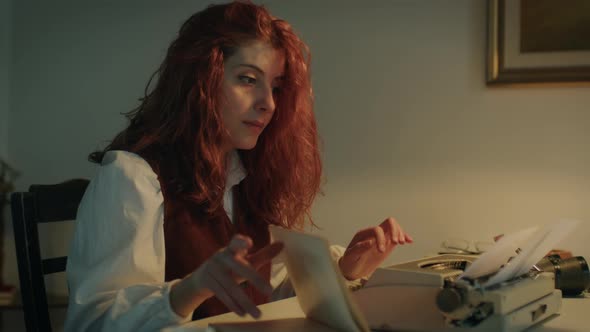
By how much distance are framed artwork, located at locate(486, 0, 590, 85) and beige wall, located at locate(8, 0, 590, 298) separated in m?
0.05

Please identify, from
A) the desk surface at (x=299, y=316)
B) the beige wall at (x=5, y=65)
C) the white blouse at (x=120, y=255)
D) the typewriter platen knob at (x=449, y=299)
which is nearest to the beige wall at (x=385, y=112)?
the beige wall at (x=5, y=65)

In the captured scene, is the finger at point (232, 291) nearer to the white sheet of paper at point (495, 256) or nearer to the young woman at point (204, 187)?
the young woman at point (204, 187)

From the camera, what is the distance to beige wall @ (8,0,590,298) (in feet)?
6.11

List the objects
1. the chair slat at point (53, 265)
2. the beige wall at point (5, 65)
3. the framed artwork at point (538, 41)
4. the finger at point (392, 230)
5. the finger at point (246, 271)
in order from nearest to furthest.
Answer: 1. the finger at point (246, 271)
2. the finger at point (392, 230)
3. the chair slat at point (53, 265)
4. the framed artwork at point (538, 41)
5. the beige wall at point (5, 65)

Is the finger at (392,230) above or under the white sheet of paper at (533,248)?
under

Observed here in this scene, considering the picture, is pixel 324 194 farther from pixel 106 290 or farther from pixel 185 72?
pixel 106 290

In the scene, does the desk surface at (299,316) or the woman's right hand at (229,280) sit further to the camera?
the desk surface at (299,316)

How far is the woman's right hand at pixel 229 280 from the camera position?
0.81 meters

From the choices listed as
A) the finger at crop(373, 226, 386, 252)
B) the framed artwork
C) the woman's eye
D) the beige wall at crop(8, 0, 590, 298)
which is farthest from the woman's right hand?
the framed artwork

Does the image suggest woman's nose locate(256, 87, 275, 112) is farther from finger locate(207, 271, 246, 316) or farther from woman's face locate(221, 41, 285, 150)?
finger locate(207, 271, 246, 316)

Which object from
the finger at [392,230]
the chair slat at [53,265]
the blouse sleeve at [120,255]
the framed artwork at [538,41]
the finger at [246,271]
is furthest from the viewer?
the framed artwork at [538,41]

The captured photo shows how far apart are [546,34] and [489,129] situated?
0.31 m

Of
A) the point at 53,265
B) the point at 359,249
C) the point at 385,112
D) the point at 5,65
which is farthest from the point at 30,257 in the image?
the point at 385,112

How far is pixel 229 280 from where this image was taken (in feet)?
2.78
